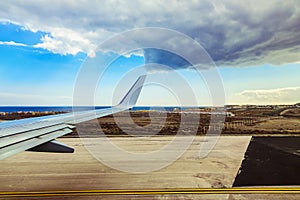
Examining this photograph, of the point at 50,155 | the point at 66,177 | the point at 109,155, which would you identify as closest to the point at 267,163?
the point at 109,155

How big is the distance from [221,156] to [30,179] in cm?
676

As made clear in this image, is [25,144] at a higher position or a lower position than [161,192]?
higher

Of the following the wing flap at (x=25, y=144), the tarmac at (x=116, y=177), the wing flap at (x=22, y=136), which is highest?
the wing flap at (x=22, y=136)

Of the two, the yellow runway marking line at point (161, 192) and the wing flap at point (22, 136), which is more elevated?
the wing flap at point (22, 136)

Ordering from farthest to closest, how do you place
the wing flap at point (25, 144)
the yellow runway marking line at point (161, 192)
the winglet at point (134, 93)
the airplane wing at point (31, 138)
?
the winglet at point (134, 93)
the yellow runway marking line at point (161, 192)
the airplane wing at point (31, 138)
the wing flap at point (25, 144)

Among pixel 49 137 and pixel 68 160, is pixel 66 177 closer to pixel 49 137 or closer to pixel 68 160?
pixel 68 160

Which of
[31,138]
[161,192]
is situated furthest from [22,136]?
[161,192]

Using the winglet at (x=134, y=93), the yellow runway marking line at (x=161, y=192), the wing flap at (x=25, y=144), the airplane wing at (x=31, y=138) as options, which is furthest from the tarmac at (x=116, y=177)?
the winglet at (x=134, y=93)

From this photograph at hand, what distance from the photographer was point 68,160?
29.6ft

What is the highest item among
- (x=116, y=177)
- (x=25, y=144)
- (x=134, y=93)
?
(x=134, y=93)

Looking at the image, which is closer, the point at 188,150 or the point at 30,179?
the point at 30,179

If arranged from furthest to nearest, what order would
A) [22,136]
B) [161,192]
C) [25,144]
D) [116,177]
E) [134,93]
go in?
[134,93] → [116,177] → [161,192] → [22,136] → [25,144]

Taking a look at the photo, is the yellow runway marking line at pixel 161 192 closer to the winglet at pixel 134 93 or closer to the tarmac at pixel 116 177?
the tarmac at pixel 116 177

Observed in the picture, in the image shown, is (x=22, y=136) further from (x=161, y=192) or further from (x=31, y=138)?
(x=161, y=192)
